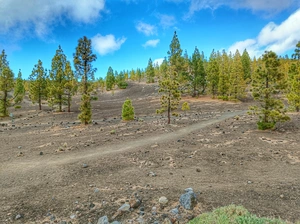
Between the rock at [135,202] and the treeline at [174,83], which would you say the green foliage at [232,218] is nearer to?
the rock at [135,202]

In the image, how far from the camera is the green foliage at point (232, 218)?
455cm

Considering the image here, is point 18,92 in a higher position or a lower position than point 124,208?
higher

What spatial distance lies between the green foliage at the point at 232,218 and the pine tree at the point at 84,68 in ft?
75.3

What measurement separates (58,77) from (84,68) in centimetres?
1497

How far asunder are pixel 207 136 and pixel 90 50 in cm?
1850

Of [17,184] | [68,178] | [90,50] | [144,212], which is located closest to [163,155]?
[68,178]

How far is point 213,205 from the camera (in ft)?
21.9

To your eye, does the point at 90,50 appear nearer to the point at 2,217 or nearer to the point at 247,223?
the point at 2,217

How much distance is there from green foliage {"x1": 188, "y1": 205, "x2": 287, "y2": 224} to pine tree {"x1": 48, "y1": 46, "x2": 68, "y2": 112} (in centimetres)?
3783

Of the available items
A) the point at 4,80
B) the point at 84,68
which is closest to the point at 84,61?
the point at 84,68

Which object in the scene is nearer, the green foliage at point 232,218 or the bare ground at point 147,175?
the green foliage at point 232,218

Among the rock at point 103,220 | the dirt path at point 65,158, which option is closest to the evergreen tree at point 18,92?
the dirt path at point 65,158

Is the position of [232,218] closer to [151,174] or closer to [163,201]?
[163,201]

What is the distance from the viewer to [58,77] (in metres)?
38.5
